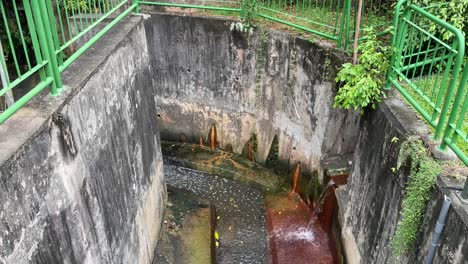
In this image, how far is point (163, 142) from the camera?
9266 mm

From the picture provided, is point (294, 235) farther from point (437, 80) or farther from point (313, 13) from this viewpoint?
point (313, 13)

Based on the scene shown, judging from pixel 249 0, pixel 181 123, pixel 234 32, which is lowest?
pixel 181 123

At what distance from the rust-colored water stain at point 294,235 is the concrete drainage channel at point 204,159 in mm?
28

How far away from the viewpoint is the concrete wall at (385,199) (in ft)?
11.1

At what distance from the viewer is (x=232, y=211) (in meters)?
7.32

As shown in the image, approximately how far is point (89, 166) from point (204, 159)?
4.75m

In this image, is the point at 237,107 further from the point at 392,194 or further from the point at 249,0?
the point at 392,194

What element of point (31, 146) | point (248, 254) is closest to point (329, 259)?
point (248, 254)

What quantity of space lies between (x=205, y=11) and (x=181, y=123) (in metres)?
2.47

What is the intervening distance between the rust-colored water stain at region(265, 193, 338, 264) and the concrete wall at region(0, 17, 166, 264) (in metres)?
1.99

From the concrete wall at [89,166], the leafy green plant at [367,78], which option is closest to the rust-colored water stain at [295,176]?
the concrete wall at [89,166]

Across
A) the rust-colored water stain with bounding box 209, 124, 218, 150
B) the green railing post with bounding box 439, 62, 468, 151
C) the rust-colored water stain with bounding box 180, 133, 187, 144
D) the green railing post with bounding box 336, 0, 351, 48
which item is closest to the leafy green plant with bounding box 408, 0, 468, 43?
the green railing post with bounding box 336, 0, 351, 48

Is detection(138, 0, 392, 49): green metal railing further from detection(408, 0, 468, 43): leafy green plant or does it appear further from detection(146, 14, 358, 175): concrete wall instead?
detection(408, 0, 468, 43): leafy green plant

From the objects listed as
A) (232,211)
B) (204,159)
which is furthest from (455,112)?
(204,159)
